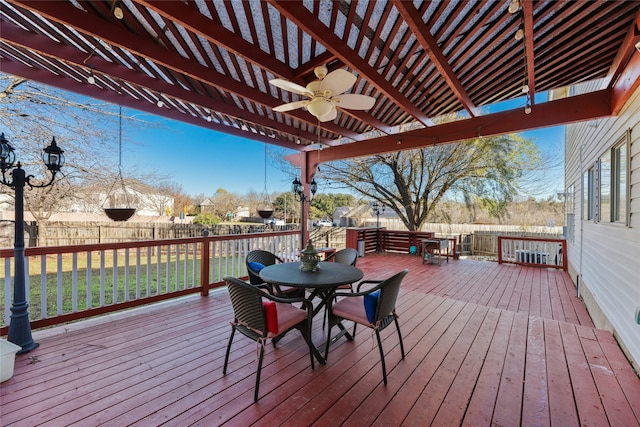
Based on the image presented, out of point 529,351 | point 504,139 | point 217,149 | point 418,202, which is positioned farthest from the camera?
point 217,149

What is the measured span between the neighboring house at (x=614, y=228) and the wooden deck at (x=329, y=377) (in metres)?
0.33

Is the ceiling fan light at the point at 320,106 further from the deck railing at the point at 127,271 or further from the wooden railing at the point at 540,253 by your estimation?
the wooden railing at the point at 540,253

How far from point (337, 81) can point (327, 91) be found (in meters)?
0.18

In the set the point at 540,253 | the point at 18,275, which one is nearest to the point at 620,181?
the point at 540,253

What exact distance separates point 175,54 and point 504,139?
10403mm

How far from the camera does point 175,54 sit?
8.73ft

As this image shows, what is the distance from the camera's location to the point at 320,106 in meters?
2.63

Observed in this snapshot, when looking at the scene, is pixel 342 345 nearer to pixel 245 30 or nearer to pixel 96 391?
pixel 96 391

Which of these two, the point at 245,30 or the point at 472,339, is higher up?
the point at 245,30

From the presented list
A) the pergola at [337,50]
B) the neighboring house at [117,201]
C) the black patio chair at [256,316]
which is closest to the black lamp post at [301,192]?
the pergola at [337,50]

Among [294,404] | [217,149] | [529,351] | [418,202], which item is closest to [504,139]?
[418,202]

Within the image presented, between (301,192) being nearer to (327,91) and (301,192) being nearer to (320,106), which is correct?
(320,106)

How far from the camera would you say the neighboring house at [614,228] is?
2535mm

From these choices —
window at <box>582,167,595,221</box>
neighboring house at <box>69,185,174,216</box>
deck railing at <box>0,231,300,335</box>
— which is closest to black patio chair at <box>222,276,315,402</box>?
deck railing at <box>0,231,300,335</box>
